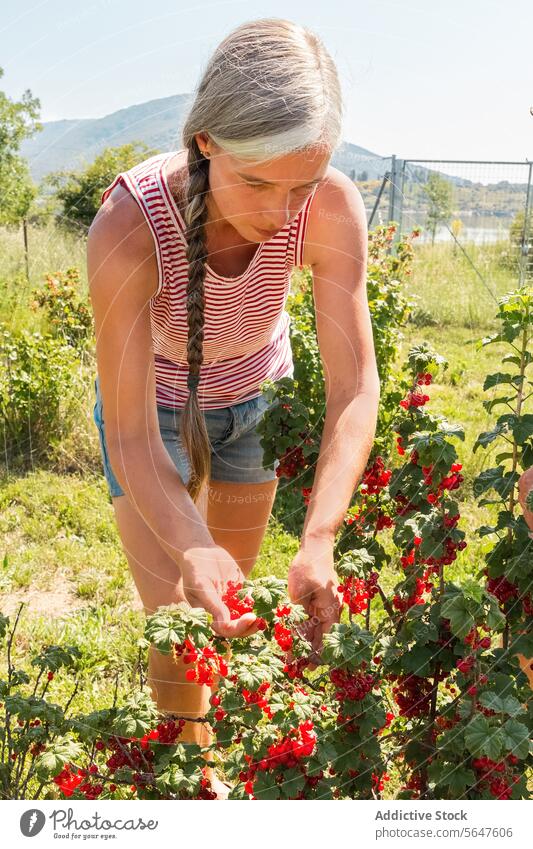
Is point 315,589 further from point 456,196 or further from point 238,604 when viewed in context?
point 456,196

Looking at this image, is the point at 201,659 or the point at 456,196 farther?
the point at 456,196

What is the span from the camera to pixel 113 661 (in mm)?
2281

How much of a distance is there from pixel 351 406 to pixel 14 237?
1708mm

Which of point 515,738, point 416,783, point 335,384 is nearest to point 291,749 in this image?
point 515,738

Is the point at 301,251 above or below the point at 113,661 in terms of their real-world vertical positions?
above

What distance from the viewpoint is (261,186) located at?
3.58ft

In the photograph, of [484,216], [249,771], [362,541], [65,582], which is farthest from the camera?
[65,582]

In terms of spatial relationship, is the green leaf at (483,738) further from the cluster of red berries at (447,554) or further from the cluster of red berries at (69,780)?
the cluster of red berries at (69,780)

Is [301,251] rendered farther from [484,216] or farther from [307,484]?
[484,216]

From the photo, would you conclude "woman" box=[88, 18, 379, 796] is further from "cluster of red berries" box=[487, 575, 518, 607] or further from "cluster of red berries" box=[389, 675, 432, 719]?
"cluster of red berries" box=[487, 575, 518, 607]

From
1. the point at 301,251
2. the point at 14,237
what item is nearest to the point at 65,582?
the point at 14,237

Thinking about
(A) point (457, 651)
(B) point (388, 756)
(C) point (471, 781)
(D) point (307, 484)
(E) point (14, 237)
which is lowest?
(B) point (388, 756)

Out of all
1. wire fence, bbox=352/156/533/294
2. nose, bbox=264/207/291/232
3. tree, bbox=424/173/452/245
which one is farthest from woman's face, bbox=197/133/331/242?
tree, bbox=424/173/452/245

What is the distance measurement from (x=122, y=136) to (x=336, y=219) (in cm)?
41
